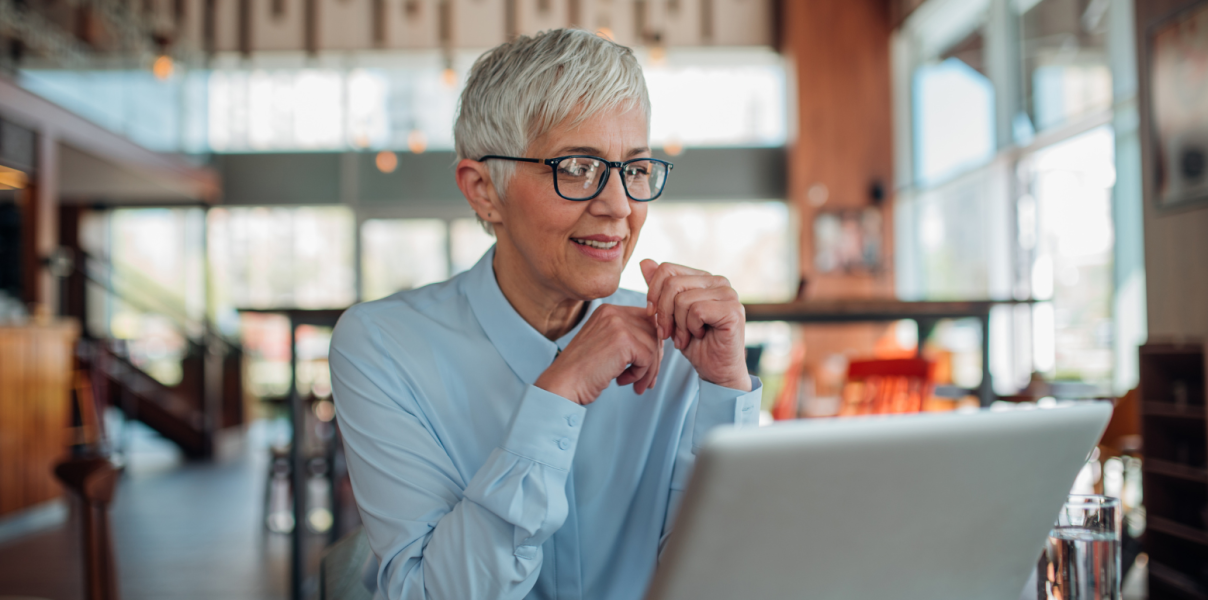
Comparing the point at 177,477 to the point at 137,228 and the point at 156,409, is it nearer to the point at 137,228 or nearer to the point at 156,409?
the point at 156,409

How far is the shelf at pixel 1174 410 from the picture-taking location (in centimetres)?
302

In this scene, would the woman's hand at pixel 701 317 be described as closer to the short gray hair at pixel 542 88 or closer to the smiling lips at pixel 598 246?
the smiling lips at pixel 598 246

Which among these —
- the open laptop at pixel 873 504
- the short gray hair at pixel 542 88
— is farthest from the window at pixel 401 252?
the open laptop at pixel 873 504

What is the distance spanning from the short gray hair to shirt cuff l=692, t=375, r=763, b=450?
1.28ft

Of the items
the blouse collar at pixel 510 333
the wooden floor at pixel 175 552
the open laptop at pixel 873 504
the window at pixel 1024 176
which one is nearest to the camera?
the open laptop at pixel 873 504

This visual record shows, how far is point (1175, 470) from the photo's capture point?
10.2ft

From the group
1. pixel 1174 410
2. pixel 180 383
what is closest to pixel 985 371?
pixel 1174 410

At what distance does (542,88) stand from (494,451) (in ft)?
1.54

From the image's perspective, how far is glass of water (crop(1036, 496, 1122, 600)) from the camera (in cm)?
74

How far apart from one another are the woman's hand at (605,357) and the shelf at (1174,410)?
309cm

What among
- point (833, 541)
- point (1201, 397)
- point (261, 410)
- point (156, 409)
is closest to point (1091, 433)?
point (833, 541)

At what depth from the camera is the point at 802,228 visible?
9.02 m

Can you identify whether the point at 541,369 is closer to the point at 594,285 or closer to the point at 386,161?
the point at 594,285

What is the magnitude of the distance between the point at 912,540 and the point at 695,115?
9.30 m
